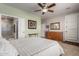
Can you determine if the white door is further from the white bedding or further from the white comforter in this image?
A: the white comforter

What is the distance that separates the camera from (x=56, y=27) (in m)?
1.95

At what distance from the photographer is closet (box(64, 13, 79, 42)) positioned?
1.78m

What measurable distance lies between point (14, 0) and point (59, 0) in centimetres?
81

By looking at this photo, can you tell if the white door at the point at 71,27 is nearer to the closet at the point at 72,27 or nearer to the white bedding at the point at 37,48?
the closet at the point at 72,27

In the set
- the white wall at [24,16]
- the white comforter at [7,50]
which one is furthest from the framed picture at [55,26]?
the white comforter at [7,50]

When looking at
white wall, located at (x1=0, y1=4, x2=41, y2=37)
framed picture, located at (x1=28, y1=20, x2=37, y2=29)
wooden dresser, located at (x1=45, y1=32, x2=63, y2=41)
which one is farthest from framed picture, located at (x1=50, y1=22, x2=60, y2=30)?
framed picture, located at (x1=28, y1=20, x2=37, y2=29)

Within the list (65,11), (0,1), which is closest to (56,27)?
(65,11)

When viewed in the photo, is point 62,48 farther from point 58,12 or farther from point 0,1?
point 0,1

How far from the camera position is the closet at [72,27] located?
5.85 feet

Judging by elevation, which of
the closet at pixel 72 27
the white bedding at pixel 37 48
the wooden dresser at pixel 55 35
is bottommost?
the white bedding at pixel 37 48

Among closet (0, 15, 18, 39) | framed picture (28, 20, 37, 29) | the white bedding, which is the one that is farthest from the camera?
framed picture (28, 20, 37, 29)

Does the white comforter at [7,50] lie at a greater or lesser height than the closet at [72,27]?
lesser

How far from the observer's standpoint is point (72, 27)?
1.81 meters

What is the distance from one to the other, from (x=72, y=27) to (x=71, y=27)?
3 centimetres
